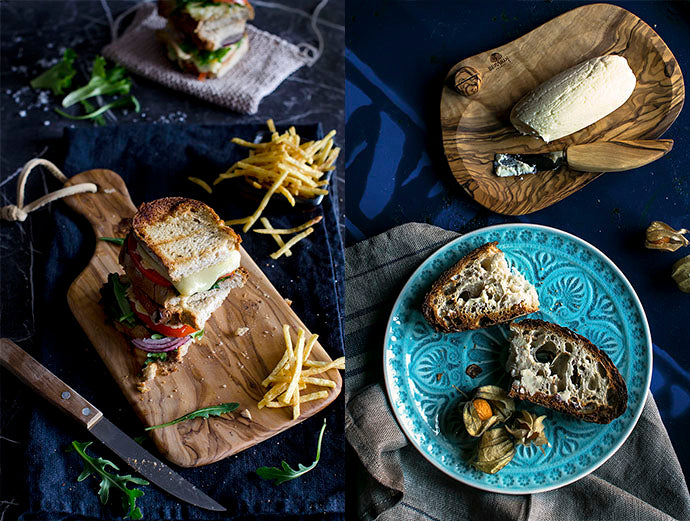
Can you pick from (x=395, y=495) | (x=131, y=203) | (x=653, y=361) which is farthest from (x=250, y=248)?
(x=653, y=361)

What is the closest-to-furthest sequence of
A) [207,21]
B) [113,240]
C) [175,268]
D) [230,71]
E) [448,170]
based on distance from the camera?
[448,170]
[175,268]
[113,240]
[207,21]
[230,71]

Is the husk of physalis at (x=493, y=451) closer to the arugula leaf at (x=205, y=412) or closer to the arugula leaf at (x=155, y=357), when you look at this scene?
the arugula leaf at (x=205, y=412)

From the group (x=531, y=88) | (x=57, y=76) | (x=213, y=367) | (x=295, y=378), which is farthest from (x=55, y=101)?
(x=531, y=88)

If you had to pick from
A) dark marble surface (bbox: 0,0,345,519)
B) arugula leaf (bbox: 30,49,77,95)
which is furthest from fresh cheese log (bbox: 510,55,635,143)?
arugula leaf (bbox: 30,49,77,95)

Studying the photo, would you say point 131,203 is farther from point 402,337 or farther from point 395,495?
point 395,495

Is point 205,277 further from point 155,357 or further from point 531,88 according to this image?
point 531,88

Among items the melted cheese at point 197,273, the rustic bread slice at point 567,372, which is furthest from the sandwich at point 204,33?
the rustic bread slice at point 567,372

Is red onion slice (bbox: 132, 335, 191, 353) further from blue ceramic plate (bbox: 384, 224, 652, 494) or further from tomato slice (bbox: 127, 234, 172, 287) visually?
blue ceramic plate (bbox: 384, 224, 652, 494)
